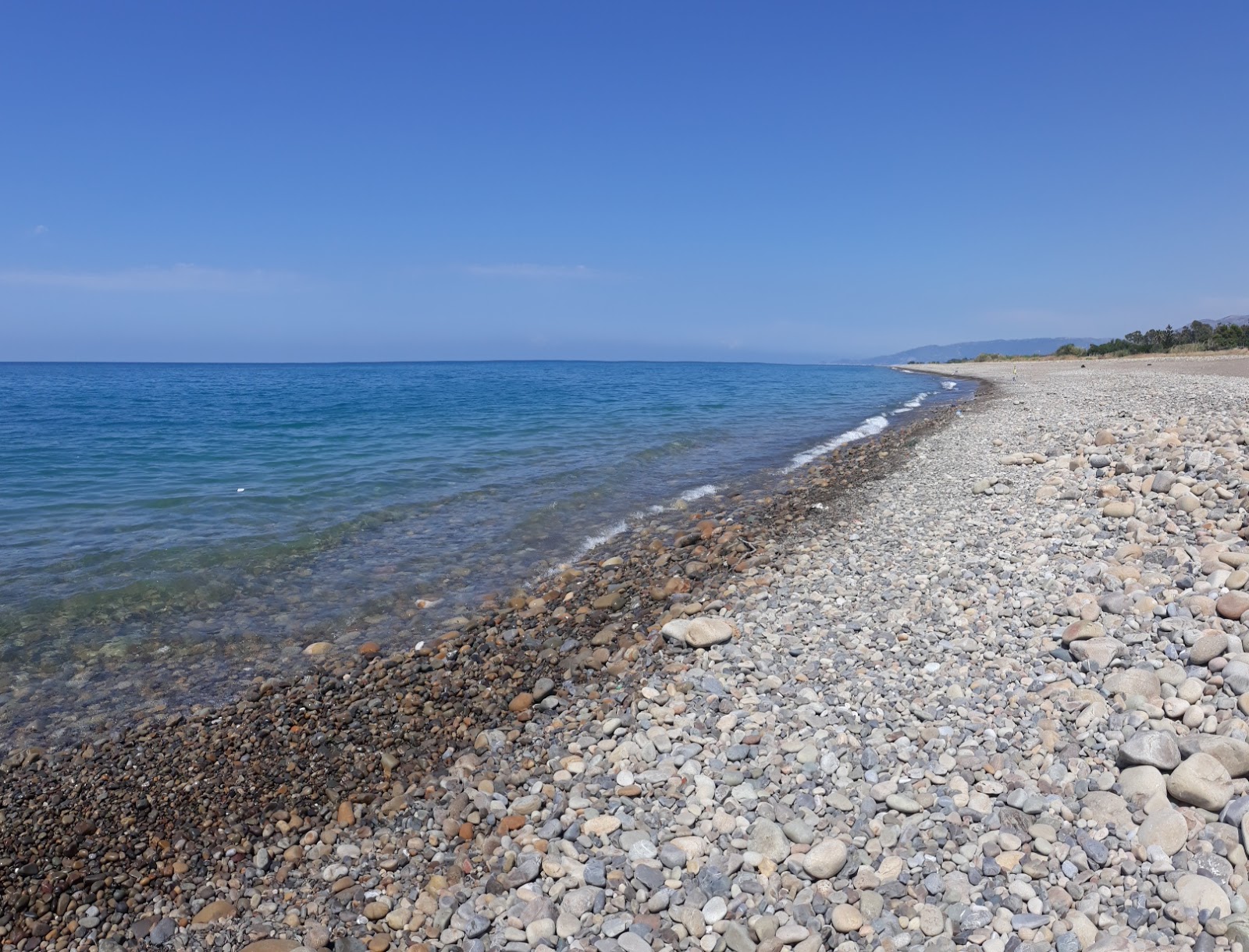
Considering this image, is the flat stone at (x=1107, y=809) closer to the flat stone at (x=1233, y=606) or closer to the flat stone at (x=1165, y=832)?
the flat stone at (x=1165, y=832)

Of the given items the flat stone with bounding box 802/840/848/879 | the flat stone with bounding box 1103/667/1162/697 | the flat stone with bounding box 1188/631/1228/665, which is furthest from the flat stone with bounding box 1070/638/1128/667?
the flat stone with bounding box 802/840/848/879

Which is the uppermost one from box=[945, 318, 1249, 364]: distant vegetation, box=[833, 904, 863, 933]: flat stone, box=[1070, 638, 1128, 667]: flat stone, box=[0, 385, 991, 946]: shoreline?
box=[945, 318, 1249, 364]: distant vegetation

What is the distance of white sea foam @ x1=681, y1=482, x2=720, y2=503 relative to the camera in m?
13.2

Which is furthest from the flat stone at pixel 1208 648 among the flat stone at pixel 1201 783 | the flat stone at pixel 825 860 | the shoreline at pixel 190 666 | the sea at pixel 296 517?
the sea at pixel 296 517

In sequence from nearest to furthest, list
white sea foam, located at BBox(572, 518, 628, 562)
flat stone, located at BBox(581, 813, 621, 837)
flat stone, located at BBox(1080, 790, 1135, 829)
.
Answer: flat stone, located at BBox(1080, 790, 1135, 829), flat stone, located at BBox(581, 813, 621, 837), white sea foam, located at BBox(572, 518, 628, 562)

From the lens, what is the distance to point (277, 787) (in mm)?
4773

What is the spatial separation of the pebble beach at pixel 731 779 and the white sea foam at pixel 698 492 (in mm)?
5584

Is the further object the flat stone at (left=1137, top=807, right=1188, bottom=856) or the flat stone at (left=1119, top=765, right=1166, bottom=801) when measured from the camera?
the flat stone at (left=1119, top=765, right=1166, bottom=801)

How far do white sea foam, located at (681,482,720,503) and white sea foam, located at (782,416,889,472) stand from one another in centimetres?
264

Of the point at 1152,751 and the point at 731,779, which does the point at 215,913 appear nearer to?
the point at 731,779

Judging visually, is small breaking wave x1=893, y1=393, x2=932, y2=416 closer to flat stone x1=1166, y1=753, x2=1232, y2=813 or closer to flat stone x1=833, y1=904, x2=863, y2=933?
flat stone x1=1166, y1=753, x2=1232, y2=813

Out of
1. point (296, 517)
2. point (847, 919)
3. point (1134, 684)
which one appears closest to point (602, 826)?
point (847, 919)

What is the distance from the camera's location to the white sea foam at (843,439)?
17.5 metres

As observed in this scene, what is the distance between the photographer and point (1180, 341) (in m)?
62.6
